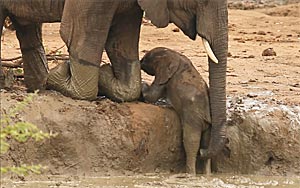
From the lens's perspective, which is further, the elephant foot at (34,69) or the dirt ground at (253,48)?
the dirt ground at (253,48)

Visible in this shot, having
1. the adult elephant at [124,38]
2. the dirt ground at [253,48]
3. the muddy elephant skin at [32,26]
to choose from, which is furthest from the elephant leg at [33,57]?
the adult elephant at [124,38]

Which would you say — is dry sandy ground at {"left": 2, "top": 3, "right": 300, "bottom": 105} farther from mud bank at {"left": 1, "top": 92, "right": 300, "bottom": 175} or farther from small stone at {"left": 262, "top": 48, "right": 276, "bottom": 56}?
mud bank at {"left": 1, "top": 92, "right": 300, "bottom": 175}

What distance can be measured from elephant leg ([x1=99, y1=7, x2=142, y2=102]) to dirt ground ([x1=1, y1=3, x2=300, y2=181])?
35.7 inches

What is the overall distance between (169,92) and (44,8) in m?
1.09

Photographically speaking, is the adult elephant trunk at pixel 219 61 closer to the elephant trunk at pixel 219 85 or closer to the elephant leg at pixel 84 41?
the elephant trunk at pixel 219 85

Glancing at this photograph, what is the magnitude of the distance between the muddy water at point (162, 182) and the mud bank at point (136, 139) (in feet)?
0.35

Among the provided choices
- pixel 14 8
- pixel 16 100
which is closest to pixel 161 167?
pixel 16 100

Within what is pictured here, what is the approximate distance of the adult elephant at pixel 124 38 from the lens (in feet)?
23.1

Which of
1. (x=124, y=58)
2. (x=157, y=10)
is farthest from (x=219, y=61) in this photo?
(x=124, y=58)

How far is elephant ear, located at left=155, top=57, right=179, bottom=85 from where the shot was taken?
7.31 m

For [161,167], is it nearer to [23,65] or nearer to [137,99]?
[137,99]

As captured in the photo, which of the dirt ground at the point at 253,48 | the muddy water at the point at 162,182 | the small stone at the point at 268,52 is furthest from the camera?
the small stone at the point at 268,52

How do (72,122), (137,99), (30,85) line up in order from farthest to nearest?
1. (30,85)
2. (137,99)
3. (72,122)

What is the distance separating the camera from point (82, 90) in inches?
287
